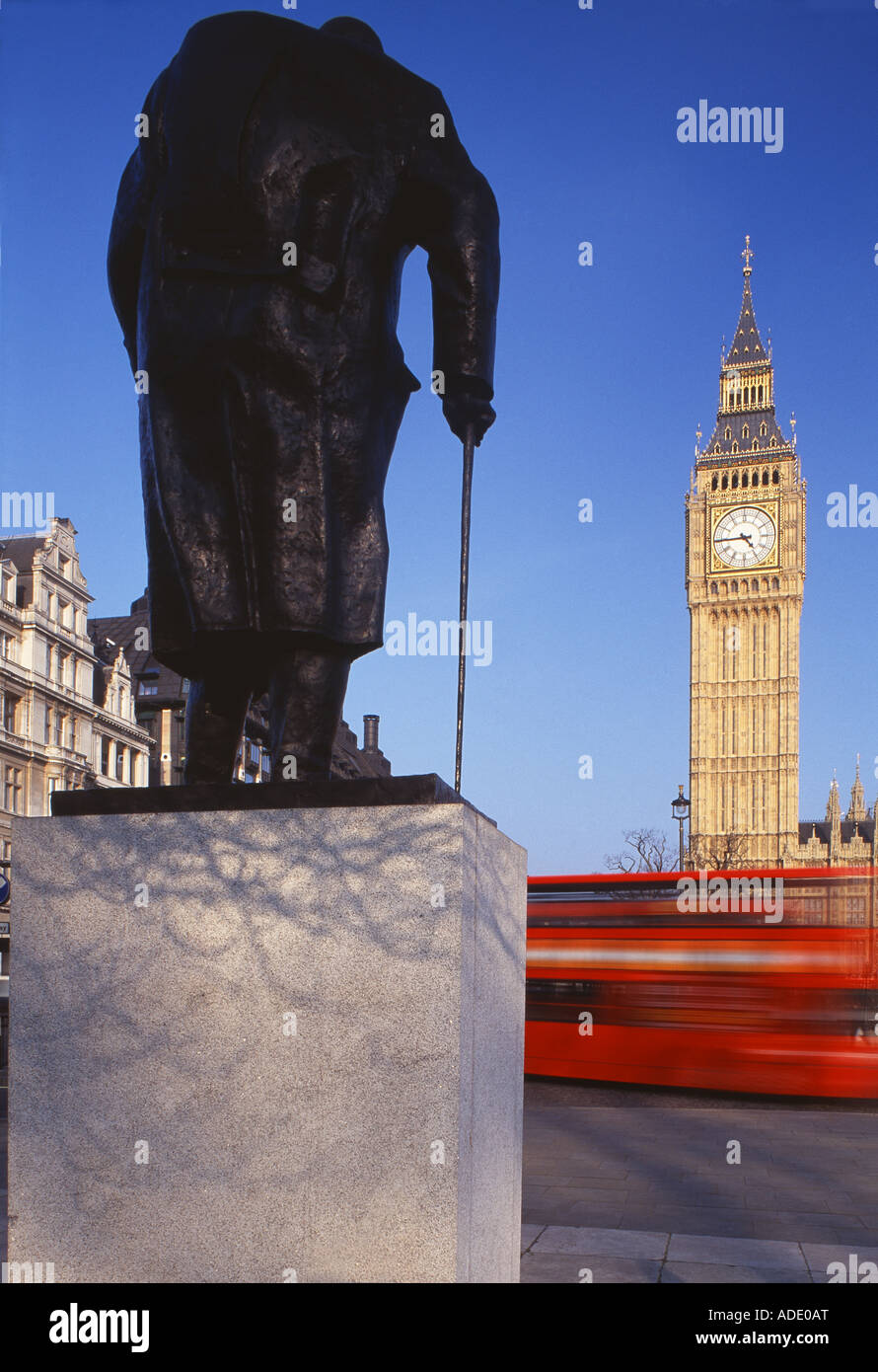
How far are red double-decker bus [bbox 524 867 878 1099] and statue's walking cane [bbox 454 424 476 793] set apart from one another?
13481 mm

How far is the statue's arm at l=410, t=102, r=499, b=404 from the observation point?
3904mm

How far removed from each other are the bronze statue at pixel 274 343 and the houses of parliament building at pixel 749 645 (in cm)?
9177

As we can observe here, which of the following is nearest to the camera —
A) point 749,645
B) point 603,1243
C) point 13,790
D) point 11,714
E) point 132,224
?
point 132,224

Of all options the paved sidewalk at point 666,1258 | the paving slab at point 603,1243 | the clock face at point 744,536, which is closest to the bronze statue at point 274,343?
the paved sidewalk at point 666,1258

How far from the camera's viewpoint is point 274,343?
12.0ft

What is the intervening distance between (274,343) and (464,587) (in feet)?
3.28

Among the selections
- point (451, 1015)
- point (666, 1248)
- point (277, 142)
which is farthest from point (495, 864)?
point (666, 1248)

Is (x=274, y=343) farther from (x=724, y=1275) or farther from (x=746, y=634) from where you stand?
(x=746, y=634)

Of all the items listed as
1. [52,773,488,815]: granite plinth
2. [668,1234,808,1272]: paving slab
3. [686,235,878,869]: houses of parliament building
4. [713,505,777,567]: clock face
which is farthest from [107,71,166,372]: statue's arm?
[713,505,777,567]: clock face

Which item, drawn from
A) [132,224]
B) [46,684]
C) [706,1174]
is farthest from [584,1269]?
[46,684]

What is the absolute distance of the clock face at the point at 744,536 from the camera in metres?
97.1

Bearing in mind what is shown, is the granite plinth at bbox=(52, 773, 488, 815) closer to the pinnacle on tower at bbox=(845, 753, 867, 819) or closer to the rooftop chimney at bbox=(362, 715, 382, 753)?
the rooftop chimney at bbox=(362, 715, 382, 753)
